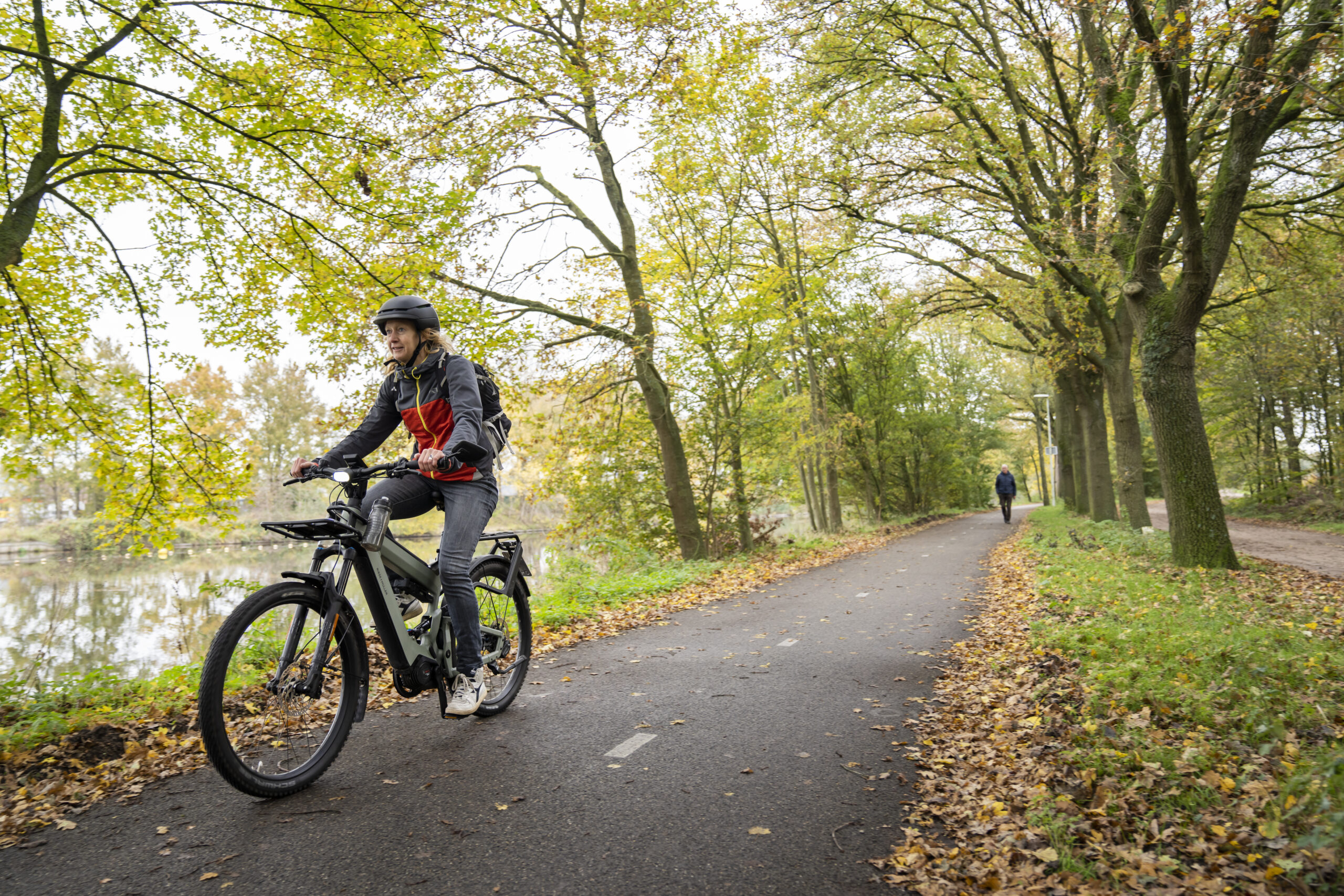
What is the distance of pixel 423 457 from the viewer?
323 cm

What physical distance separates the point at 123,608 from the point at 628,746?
550 inches

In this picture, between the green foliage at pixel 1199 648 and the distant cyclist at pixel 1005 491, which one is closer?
the green foliage at pixel 1199 648

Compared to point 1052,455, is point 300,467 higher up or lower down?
lower down

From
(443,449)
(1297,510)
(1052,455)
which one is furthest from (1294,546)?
(1052,455)

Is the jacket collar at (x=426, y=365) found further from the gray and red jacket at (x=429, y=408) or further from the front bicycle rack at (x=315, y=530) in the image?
the front bicycle rack at (x=315, y=530)

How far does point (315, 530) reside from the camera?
309 centimetres

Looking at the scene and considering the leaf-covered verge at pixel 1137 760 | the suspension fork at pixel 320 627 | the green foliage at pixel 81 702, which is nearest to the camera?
the leaf-covered verge at pixel 1137 760

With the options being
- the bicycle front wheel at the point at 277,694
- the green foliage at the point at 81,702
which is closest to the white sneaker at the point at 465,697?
the bicycle front wheel at the point at 277,694

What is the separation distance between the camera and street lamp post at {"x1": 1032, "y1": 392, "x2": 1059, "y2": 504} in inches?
1309

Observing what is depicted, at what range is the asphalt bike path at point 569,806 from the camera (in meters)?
2.38

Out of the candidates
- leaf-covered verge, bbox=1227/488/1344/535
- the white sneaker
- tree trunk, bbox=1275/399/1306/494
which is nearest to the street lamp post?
leaf-covered verge, bbox=1227/488/1344/535

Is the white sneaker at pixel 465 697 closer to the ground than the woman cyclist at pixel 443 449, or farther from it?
closer to the ground

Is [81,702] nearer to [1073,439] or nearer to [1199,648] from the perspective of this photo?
[1199,648]

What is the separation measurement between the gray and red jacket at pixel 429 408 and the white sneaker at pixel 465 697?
1.09 metres
